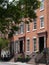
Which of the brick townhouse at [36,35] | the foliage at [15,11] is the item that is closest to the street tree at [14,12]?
the foliage at [15,11]

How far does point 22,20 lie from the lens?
15.5 meters

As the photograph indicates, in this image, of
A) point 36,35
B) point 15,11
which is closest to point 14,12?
point 15,11

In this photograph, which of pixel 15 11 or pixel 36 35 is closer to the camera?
pixel 15 11

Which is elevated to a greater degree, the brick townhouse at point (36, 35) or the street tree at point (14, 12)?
the street tree at point (14, 12)

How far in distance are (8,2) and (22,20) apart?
4.92 feet

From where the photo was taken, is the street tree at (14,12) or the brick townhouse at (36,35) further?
the brick townhouse at (36,35)

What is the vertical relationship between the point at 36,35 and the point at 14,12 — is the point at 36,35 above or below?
below

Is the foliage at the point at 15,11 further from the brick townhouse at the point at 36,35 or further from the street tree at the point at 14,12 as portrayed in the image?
the brick townhouse at the point at 36,35

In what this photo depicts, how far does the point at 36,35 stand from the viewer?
167ft

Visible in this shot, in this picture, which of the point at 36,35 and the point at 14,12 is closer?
the point at 14,12

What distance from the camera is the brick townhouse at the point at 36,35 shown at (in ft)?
156

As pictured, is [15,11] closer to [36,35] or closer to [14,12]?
[14,12]

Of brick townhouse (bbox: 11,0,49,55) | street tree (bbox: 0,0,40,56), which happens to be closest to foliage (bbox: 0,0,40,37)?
street tree (bbox: 0,0,40,56)

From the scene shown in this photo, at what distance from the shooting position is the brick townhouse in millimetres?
47469
